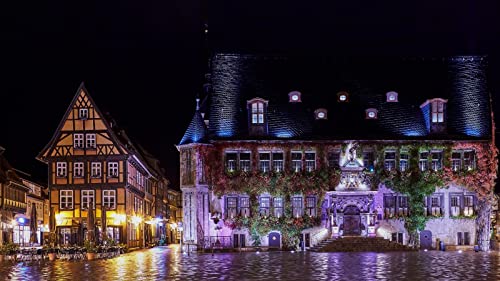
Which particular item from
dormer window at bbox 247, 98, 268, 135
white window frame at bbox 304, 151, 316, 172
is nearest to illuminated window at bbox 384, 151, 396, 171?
white window frame at bbox 304, 151, 316, 172

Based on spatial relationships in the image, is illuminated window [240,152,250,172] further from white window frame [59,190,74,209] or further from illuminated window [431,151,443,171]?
white window frame [59,190,74,209]

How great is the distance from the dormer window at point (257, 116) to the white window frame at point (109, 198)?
41.2 feet

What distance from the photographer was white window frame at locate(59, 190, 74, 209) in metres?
62.0

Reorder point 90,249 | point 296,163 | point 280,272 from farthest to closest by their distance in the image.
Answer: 1. point 296,163
2. point 90,249
3. point 280,272

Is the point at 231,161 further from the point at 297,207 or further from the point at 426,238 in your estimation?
the point at 426,238

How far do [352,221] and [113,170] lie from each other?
19.4 metres

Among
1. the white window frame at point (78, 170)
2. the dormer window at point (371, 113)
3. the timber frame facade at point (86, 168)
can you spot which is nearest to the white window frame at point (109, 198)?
the timber frame facade at point (86, 168)

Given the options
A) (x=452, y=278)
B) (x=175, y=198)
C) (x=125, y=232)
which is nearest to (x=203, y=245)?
(x=125, y=232)

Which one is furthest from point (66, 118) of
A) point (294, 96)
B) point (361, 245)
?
point (361, 245)

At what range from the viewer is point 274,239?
58.0m

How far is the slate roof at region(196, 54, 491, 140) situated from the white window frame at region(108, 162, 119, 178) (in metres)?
6.72

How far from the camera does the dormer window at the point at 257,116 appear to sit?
58875mm

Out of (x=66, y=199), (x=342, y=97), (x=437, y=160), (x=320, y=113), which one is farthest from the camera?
(x=66, y=199)

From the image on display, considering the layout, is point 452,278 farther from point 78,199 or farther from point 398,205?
point 78,199
